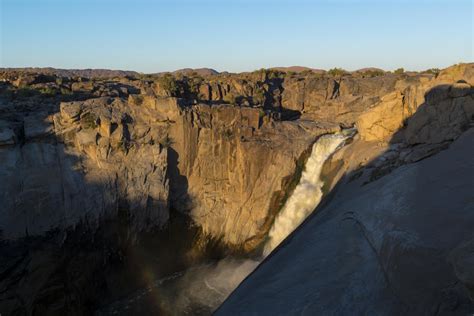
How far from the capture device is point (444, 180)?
10219 millimetres

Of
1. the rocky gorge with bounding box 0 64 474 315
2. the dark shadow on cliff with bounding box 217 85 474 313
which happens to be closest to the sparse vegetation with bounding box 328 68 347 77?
the rocky gorge with bounding box 0 64 474 315

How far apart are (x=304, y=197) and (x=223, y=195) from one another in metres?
4.74

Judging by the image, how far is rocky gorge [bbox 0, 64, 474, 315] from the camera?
8680 millimetres

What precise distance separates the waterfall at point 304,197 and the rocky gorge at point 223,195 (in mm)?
451

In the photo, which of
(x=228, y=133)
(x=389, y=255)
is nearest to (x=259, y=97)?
(x=228, y=133)

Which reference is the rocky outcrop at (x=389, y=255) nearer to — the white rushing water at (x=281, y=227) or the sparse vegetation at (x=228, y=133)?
the white rushing water at (x=281, y=227)

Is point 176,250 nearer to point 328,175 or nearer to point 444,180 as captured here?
point 328,175

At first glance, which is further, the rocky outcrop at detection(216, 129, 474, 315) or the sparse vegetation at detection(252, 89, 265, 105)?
the sparse vegetation at detection(252, 89, 265, 105)

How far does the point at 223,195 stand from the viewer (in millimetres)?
23625

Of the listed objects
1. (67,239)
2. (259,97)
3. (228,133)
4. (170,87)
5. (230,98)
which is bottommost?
(67,239)

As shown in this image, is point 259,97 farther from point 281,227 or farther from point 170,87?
point 281,227

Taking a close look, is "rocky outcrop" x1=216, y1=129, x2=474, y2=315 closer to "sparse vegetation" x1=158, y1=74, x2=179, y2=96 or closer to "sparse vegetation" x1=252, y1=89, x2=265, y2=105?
"sparse vegetation" x1=158, y1=74, x2=179, y2=96

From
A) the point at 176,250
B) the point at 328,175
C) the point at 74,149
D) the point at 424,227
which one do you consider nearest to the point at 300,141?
the point at 328,175

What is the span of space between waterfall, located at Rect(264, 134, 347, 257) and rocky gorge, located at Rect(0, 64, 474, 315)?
451 millimetres
